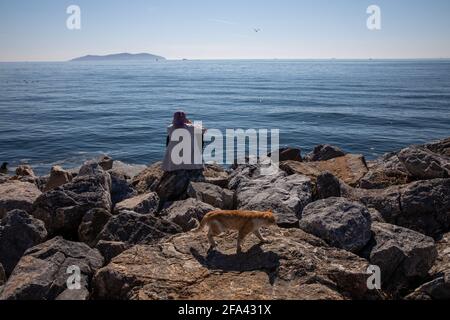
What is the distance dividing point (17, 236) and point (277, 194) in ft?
20.5

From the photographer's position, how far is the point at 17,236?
28.0ft

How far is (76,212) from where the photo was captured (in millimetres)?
9781

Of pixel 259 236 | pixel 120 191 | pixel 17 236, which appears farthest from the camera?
pixel 120 191

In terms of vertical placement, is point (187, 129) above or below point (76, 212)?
above

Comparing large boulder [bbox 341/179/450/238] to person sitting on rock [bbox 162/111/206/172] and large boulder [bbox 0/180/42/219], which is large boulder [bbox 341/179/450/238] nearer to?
person sitting on rock [bbox 162/111/206/172]

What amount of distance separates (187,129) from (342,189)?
17.9 ft

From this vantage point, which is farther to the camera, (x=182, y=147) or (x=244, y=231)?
(x=182, y=147)

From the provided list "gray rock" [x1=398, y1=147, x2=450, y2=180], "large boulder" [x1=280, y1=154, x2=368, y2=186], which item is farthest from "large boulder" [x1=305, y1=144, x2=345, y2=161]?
"gray rock" [x1=398, y1=147, x2=450, y2=180]

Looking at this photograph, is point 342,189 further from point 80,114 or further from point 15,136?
point 80,114

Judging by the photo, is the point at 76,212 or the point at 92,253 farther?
the point at 76,212

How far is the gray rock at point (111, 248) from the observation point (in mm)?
7738

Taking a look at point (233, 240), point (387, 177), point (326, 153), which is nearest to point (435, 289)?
point (233, 240)

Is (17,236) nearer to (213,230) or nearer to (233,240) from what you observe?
(213,230)
